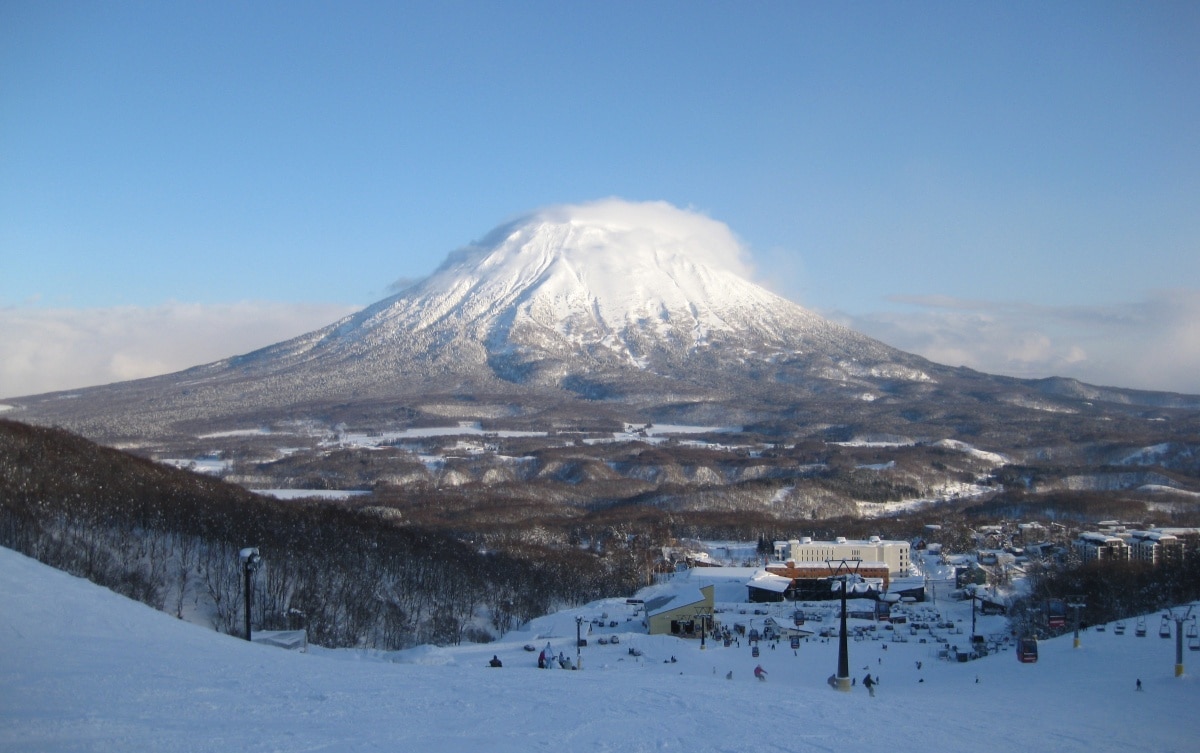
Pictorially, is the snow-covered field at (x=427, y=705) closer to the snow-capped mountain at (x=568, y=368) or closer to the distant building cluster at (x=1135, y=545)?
the distant building cluster at (x=1135, y=545)

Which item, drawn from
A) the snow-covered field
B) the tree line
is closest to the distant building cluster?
the tree line

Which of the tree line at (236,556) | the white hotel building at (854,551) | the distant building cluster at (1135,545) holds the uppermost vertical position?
the tree line at (236,556)

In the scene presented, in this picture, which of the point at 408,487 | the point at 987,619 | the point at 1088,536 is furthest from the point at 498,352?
the point at 987,619

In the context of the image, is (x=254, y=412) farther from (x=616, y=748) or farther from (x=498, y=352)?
(x=616, y=748)

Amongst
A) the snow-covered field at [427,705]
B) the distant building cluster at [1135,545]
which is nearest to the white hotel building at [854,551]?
the distant building cluster at [1135,545]

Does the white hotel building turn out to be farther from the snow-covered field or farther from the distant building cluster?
the snow-covered field

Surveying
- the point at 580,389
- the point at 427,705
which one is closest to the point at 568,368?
the point at 580,389
